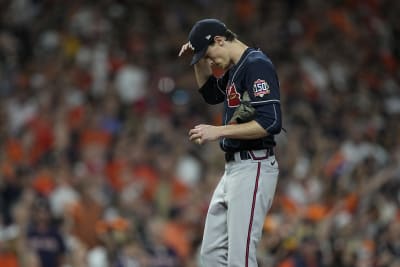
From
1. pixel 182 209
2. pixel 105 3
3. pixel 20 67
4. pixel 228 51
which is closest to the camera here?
pixel 228 51

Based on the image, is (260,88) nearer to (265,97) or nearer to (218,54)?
(265,97)

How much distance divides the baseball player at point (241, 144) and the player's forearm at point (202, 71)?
0.89ft

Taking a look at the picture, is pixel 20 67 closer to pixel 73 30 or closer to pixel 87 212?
pixel 73 30

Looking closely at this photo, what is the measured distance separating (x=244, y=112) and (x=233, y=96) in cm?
18

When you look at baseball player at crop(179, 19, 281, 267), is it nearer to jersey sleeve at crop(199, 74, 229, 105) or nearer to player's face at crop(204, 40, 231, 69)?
player's face at crop(204, 40, 231, 69)

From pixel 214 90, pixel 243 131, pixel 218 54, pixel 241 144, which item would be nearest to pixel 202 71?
pixel 214 90

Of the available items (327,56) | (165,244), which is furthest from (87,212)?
(327,56)

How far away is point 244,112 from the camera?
5613mm

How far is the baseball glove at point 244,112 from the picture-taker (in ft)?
18.3

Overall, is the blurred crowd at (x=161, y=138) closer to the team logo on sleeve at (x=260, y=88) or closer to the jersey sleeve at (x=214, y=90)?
the jersey sleeve at (x=214, y=90)

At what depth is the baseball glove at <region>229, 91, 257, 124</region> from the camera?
5.59 meters

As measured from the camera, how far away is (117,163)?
11.4m

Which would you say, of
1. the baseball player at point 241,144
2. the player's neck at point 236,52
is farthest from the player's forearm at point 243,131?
the player's neck at point 236,52

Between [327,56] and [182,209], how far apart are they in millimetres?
4853
